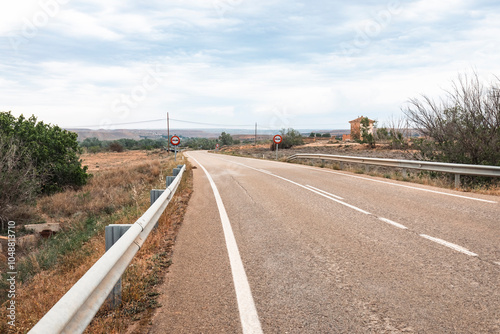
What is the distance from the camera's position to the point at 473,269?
4.43 m

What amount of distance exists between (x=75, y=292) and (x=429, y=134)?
15770mm

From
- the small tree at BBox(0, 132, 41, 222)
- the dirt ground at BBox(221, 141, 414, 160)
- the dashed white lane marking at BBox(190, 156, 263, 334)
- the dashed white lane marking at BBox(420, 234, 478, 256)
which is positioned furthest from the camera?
the dirt ground at BBox(221, 141, 414, 160)

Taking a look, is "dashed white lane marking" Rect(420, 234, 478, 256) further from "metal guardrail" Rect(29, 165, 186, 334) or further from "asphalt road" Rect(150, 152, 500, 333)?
"metal guardrail" Rect(29, 165, 186, 334)

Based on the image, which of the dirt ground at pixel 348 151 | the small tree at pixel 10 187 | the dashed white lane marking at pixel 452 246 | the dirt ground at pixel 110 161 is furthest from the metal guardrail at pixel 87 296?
the dirt ground at pixel 110 161

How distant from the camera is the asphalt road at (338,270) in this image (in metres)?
3.36

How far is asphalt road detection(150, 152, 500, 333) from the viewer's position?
11.0 ft

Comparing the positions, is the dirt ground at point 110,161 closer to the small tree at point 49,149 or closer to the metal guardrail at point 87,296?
the small tree at point 49,149

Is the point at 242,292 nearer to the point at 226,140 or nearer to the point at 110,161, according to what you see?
the point at 110,161

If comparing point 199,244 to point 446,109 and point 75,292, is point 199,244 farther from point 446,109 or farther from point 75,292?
point 446,109

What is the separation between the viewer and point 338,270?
4602 millimetres

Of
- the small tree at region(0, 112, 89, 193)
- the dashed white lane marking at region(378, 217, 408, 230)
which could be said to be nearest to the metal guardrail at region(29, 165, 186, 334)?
the dashed white lane marking at region(378, 217, 408, 230)

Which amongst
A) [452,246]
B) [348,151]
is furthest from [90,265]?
[348,151]

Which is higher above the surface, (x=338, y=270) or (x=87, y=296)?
(x=87, y=296)

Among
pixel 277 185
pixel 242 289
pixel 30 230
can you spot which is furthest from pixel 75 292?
pixel 30 230
